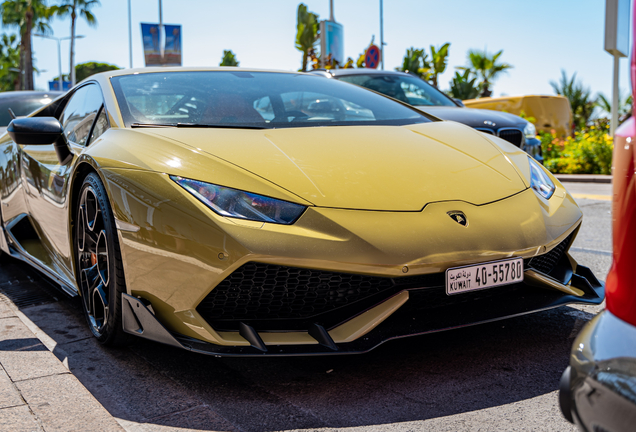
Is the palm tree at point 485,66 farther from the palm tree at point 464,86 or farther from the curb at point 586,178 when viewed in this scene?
the curb at point 586,178

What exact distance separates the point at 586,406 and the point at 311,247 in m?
1.08

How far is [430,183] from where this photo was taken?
96.1 inches

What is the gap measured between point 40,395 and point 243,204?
0.97m

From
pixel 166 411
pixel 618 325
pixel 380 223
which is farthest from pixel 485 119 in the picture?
pixel 618 325

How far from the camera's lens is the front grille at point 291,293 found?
7.04 ft

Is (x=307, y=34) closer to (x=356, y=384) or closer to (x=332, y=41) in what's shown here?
(x=332, y=41)

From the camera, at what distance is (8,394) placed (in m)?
2.26

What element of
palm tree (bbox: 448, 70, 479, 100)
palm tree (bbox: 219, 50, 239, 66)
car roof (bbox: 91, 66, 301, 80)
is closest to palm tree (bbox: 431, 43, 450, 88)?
palm tree (bbox: 448, 70, 479, 100)

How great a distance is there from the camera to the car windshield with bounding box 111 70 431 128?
296cm

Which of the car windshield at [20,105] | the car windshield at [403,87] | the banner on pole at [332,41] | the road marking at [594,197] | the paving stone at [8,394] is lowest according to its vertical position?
the paving stone at [8,394]

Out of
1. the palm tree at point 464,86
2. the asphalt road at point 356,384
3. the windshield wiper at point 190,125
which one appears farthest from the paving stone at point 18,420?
the palm tree at point 464,86

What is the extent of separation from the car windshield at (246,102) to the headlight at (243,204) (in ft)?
2.23

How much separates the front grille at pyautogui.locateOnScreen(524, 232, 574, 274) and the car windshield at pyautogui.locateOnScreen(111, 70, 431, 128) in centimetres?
104

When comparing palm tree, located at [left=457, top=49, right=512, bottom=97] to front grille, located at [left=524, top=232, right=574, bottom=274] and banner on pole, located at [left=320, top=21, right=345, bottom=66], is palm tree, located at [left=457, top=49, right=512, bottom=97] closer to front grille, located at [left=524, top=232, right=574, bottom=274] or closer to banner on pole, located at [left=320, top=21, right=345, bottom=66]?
banner on pole, located at [left=320, top=21, right=345, bottom=66]
